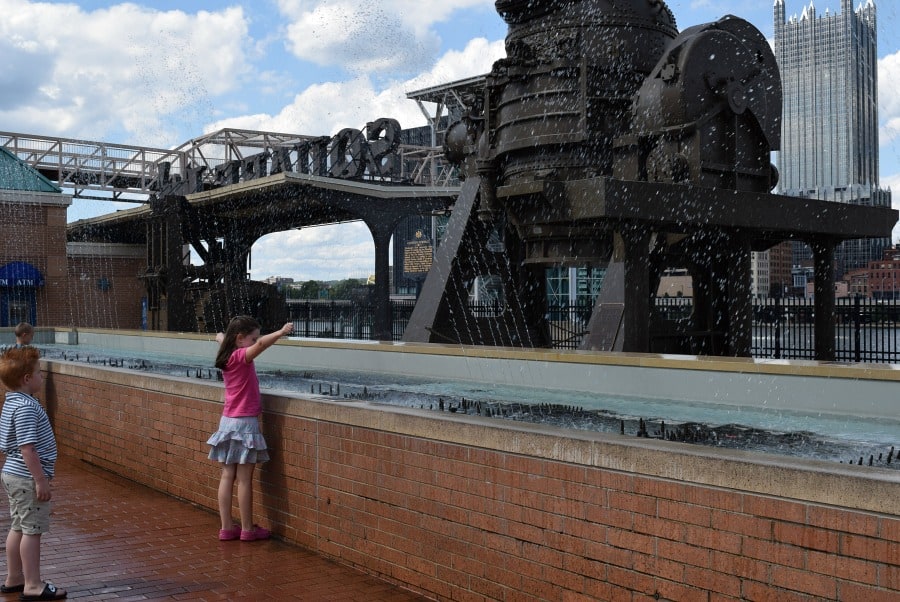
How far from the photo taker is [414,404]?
8.11 metres

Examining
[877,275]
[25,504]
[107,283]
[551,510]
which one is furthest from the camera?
[877,275]

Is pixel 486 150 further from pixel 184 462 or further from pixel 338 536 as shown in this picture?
pixel 338 536

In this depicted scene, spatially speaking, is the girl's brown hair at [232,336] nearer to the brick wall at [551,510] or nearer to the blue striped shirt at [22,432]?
the brick wall at [551,510]

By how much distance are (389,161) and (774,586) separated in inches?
1340

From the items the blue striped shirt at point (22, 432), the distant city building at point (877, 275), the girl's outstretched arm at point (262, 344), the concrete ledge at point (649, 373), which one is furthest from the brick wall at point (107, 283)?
the distant city building at point (877, 275)

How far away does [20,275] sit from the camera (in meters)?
35.1

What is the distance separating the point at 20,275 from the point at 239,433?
31.7m

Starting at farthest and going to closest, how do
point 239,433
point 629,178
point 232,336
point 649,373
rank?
point 629,178
point 649,373
point 232,336
point 239,433

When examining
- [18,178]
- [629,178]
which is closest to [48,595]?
[629,178]

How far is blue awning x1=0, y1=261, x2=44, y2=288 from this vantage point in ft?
113

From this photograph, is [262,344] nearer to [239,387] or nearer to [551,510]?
[239,387]

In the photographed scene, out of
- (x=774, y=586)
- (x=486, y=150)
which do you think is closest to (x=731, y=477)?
(x=774, y=586)

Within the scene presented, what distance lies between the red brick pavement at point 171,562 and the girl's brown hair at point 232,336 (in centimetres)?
133

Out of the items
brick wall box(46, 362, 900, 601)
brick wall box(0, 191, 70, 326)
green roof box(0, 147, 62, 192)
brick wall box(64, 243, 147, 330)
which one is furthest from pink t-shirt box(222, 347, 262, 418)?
brick wall box(64, 243, 147, 330)
